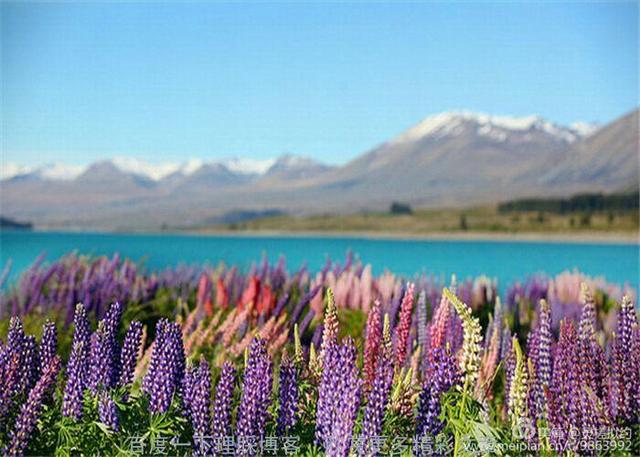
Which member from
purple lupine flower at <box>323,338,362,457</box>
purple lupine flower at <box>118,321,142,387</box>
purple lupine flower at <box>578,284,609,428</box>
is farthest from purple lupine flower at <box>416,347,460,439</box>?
purple lupine flower at <box>118,321,142,387</box>

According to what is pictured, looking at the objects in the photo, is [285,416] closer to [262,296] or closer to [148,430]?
[148,430]

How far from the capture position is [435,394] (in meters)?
4.79

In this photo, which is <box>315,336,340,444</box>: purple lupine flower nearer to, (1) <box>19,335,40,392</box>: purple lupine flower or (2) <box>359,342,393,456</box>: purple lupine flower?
(2) <box>359,342,393,456</box>: purple lupine flower

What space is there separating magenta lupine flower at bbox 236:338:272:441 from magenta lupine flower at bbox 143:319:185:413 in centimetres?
52

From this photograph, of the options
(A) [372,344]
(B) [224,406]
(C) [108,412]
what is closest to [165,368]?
(C) [108,412]

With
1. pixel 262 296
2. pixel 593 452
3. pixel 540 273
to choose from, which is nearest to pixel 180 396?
pixel 593 452

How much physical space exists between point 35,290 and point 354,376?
8.32 m

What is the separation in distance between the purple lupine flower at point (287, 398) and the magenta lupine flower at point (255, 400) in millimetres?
205

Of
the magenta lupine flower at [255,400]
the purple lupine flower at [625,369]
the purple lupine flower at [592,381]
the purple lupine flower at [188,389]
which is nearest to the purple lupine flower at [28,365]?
the purple lupine flower at [188,389]

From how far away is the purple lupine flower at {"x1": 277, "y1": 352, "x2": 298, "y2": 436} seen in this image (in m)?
4.95

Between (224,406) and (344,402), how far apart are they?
0.77 m

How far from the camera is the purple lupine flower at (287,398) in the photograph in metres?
4.95

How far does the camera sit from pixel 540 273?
14.9 meters

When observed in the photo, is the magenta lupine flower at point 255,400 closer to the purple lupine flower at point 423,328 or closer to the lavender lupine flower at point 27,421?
the lavender lupine flower at point 27,421
